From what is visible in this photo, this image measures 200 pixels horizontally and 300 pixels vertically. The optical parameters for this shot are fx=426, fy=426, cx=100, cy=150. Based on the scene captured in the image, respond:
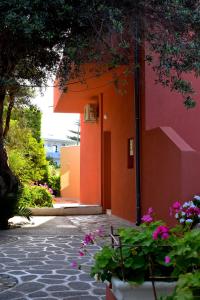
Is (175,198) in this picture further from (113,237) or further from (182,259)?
(182,259)

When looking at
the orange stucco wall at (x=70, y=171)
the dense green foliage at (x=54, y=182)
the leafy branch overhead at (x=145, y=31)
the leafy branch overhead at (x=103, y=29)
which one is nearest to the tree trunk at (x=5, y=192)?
the leafy branch overhead at (x=103, y=29)

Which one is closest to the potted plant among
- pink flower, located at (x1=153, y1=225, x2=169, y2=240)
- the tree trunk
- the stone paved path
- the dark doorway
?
pink flower, located at (x1=153, y1=225, x2=169, y2=240)

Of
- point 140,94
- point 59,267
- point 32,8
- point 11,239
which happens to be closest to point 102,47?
point 32,8

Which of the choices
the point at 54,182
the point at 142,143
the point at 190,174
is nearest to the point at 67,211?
the point at 142,143

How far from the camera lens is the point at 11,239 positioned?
913 centimetres

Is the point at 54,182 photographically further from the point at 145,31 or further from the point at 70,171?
the point at 145,31

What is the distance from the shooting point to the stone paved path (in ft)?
16.8

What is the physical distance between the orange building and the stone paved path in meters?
1.34

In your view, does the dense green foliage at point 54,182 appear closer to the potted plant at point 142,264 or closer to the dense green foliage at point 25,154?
the dense green foliage at point 25,154

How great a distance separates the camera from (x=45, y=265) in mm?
6629

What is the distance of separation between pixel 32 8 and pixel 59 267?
415 centimetres

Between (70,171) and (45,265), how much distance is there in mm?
16119

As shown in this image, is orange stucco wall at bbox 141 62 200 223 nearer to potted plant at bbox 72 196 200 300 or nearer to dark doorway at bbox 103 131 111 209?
dark doorway at bbox 103 131 111 209

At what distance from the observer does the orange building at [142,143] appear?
27.0 ft
